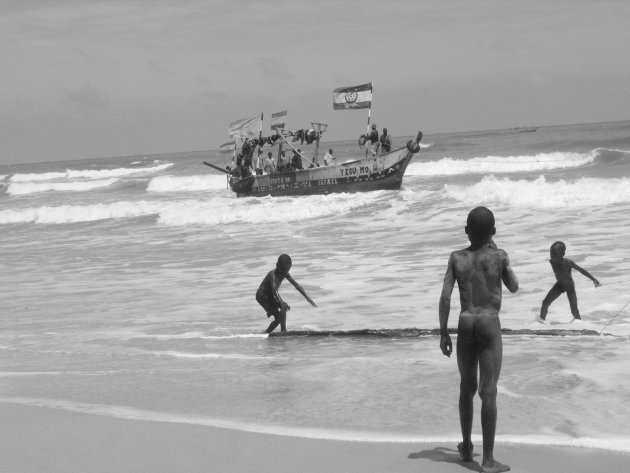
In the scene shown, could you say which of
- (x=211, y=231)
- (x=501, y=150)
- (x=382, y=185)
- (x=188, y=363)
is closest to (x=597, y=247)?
(x=188, y=363)

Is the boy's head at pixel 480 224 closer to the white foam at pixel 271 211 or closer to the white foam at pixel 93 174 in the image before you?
the white foam at pixel 271 211

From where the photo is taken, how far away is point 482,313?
16.2 feet

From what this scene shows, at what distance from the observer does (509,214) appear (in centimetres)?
2225

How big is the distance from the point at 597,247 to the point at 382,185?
52.4 ft

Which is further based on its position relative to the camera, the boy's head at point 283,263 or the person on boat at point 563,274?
the person on boat at point 563,274

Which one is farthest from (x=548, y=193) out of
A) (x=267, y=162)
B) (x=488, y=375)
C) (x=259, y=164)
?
(x=488, y=375)

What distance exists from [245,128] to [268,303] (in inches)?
943

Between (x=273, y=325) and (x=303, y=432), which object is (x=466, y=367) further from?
(x=273, y=325)

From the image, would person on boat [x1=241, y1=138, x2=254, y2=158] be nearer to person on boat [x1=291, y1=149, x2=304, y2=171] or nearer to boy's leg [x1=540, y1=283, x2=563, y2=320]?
person on boat [x1=291, y1=149, x2=304, y2=171]

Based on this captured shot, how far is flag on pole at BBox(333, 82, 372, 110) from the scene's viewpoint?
28953 millimetres

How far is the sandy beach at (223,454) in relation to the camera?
17.0 feet

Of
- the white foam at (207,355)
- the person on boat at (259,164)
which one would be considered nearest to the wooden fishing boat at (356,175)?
the person on boat at (259,164)

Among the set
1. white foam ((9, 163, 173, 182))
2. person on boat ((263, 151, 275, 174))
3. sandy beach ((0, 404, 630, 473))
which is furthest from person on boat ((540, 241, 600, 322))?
white foam ((9, 163, 173, 182))

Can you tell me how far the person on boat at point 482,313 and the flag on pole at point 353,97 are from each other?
956 inches
